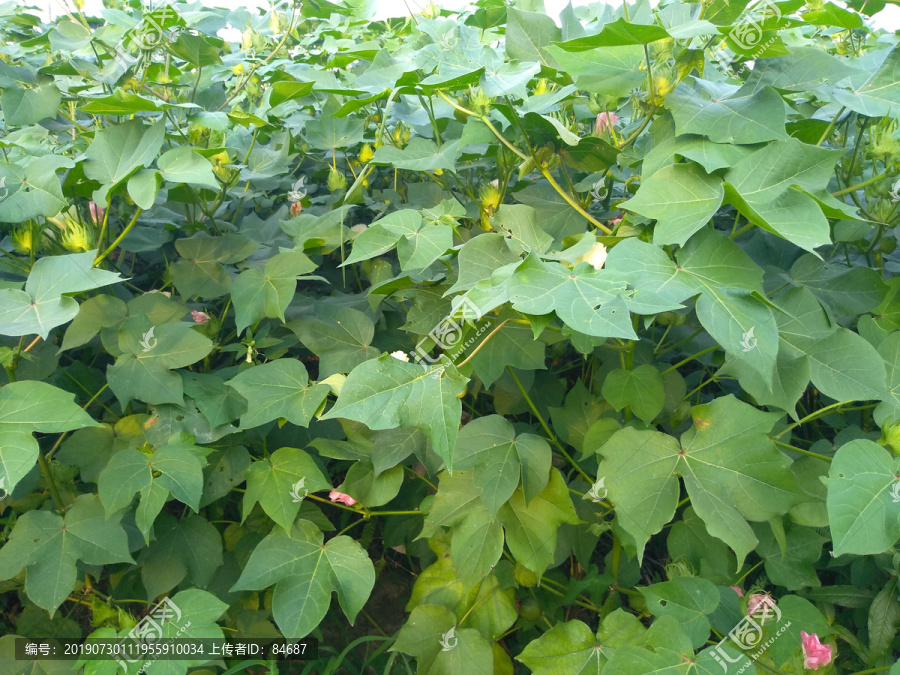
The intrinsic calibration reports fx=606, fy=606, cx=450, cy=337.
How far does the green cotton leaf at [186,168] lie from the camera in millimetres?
1053

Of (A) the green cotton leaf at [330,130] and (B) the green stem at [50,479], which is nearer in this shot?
(B) the green stem at [50,479]

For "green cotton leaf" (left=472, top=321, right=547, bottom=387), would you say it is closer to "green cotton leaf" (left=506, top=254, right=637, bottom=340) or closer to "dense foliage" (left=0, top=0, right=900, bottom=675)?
"dense foliage" (left=0, top=0, right=900, bottom=675)

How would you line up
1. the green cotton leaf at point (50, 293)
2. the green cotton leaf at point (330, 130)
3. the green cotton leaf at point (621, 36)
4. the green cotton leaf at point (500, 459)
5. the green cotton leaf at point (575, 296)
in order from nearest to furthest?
the green cotton leaf at point (575, 296)
the green cotton leaf at point (621, 36)
the green cotton leaf at point (50, 293)
the green cotton leaf at point (500, 459)
the green cotton leaf at point (330, 130)

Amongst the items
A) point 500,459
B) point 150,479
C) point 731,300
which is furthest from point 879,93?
point 150,479

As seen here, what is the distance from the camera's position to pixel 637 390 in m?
1.05

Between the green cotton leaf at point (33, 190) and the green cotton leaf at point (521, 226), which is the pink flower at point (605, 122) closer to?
the green cotton leaf at point (521, 226)

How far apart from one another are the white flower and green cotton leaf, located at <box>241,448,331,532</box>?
24.0 inches

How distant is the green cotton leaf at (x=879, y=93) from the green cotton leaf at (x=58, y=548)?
1434mm

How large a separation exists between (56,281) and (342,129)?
77 cm

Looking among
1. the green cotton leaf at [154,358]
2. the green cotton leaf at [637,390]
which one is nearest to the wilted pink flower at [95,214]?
the green cotton leaf at [154,358]

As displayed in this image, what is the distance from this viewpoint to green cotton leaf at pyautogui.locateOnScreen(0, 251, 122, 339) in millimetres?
932

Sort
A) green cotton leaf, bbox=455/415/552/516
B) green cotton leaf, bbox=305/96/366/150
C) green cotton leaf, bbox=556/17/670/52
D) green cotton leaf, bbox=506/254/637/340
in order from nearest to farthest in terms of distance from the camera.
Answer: green cotton leaf, bbox=506/254/637/340, green cotton leaf, bbox=556/17/670/52, green cotton leaf, bbox=455/415/552/516, green cotton leaf, bbox=305/96/366/150

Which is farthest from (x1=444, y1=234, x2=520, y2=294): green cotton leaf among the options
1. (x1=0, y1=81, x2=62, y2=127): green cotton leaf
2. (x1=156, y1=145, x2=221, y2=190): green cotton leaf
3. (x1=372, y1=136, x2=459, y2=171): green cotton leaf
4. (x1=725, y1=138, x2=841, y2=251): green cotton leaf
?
(x1=0, y1=81, x2=62, y2=127): green cotton leaf

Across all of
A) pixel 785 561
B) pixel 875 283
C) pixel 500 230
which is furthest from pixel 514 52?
pixel 785 561
